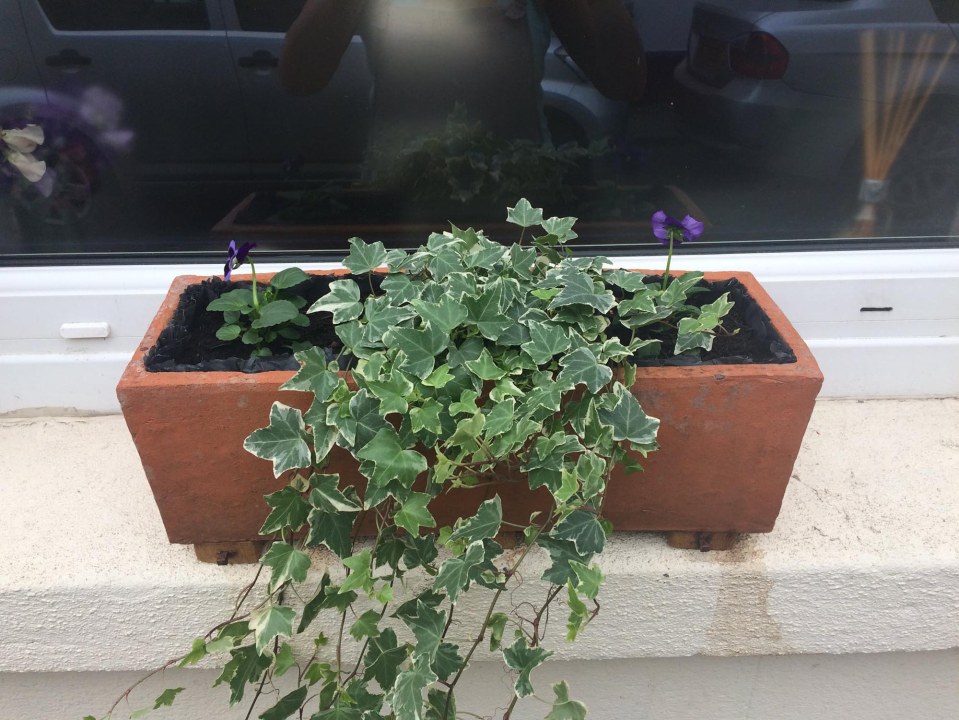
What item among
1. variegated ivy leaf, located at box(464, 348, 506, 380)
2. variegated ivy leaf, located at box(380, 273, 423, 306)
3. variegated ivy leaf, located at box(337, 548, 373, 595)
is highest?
variegated ivy leaf, located at box(464, 348, 506, 380)

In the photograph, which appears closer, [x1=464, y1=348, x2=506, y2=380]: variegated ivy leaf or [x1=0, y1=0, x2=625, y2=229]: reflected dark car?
[x1=464, y1=348, x2=506, y2=380]: variegated ivy leaf

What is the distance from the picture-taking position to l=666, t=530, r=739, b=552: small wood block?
3.34ft

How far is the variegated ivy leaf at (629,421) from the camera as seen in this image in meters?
0.79

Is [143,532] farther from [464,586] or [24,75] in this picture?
[24,75]

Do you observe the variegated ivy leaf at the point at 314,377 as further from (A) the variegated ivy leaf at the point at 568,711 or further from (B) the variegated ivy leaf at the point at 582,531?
(A) the variegated ivy leaf at the point at 568,711

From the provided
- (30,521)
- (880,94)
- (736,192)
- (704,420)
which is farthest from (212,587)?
(880,94)

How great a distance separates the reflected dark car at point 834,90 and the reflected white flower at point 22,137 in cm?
107

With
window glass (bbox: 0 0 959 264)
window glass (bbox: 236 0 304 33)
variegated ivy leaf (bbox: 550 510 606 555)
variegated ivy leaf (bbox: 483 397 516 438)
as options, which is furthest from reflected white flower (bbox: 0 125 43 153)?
variegated ivy leaf (bbox: 550 510 606 555)

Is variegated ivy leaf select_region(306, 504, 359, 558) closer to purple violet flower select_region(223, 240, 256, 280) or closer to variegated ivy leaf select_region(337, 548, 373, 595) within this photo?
variegated ivy leaf select_region(337, 548, 373, 595)

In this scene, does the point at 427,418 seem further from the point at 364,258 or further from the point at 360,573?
the point at 364,258

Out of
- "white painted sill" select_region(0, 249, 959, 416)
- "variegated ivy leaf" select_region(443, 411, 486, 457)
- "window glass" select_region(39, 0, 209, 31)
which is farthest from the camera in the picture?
"white painted sill" select_region(0, 249, 959, 416)

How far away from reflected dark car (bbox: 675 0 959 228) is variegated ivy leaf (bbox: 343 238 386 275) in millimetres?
611

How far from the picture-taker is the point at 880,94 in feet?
4.14

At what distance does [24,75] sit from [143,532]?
2.47 feet
